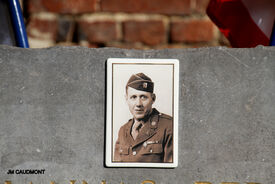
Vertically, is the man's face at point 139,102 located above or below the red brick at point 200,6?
below

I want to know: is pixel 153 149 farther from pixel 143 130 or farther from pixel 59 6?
pixel 59 6

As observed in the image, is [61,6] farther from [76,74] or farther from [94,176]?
[94,176]

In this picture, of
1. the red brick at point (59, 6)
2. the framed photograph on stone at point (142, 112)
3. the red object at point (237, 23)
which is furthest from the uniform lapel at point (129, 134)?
the red brick at point (59, 6)

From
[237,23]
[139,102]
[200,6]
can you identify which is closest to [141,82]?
[139,102]

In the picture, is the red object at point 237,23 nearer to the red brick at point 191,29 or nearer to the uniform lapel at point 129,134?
the red brick at point 191,29

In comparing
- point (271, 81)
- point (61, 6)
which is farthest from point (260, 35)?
point (61, 6)
